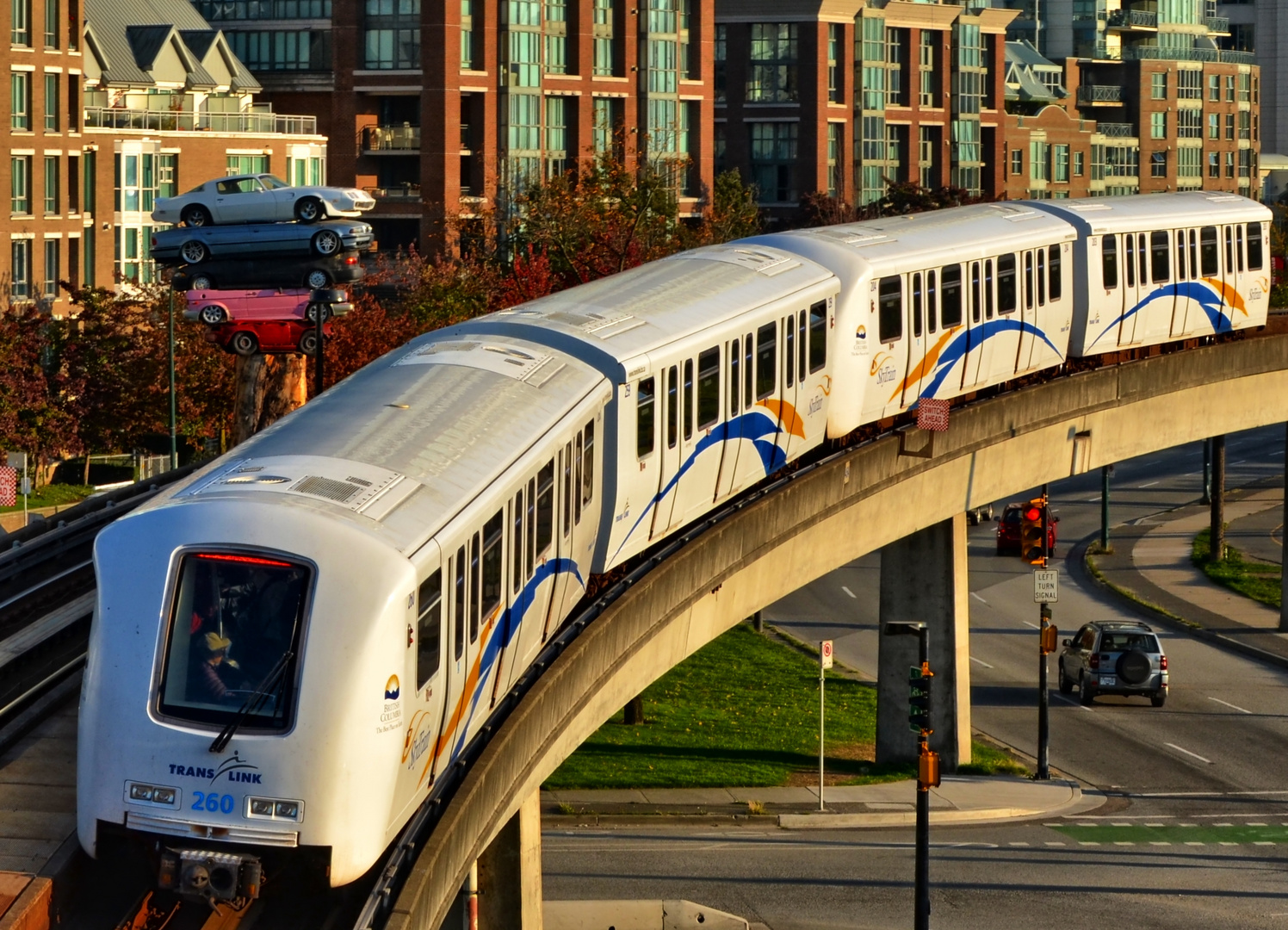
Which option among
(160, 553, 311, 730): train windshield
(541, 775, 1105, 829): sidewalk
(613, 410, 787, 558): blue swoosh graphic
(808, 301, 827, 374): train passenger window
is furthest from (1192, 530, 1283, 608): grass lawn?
(160, 553, 311, 730): train windshield

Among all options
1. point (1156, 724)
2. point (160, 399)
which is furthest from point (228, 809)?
point (160, 399)

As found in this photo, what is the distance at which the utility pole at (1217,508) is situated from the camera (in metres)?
63.2

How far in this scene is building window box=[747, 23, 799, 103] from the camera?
12081 cm

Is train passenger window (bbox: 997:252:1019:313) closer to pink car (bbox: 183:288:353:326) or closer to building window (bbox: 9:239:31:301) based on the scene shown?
pink car (bbox: 183:288:353:326)

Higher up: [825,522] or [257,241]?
[257,241]

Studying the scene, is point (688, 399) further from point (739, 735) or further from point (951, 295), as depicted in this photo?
point (739, 735)

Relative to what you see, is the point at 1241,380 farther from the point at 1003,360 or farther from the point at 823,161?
the point at 823,161

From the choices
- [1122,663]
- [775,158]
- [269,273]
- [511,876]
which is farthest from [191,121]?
[511,876]

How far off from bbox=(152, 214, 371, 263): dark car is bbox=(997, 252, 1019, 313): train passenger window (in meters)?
10.4

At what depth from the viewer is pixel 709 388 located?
24.5 metres

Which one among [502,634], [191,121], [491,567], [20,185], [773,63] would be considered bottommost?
[502,634]

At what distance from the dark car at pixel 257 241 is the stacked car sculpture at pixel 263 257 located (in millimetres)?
14

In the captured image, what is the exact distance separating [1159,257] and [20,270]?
45.8m

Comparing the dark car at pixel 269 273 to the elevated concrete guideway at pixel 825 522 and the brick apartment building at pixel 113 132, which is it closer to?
the elevated concrete guideway at pixel 825 522
